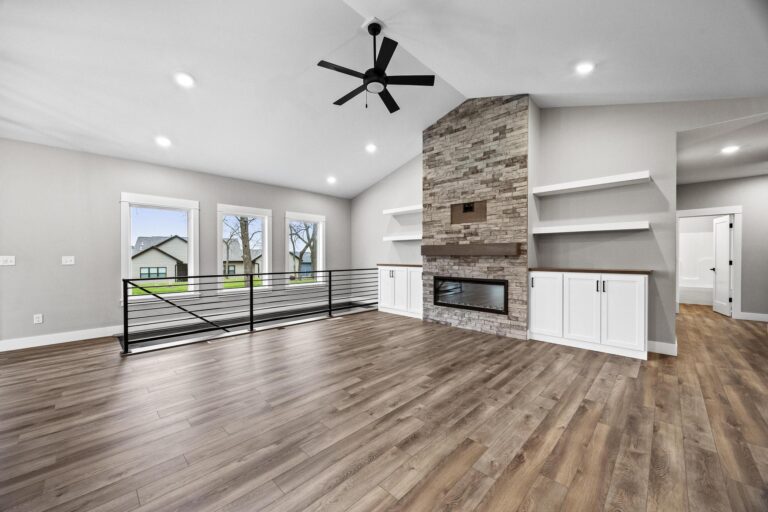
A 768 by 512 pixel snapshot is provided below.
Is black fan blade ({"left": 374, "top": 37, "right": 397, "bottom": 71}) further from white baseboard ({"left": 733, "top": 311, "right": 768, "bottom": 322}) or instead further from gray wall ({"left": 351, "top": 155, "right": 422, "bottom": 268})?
white baseboard ({"left": 733, "top": 311, "right": 768, "bottom": 322})

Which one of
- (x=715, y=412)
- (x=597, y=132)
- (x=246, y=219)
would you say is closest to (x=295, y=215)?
(x=246, y=219)

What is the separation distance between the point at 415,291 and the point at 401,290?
1.08 feet

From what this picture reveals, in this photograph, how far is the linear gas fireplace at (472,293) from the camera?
454 centimetres

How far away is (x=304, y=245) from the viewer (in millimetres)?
7449

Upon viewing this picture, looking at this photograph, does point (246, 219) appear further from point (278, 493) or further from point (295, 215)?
point (278, 493)

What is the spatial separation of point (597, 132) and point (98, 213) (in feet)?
23.9

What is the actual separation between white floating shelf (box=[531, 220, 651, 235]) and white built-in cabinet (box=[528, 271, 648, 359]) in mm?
594

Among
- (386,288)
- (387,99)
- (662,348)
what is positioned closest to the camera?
(387,99)

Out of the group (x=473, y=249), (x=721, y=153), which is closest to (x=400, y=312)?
(x=473, y=249)

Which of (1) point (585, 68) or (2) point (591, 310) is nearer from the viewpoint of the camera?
(1) point (585, 68)

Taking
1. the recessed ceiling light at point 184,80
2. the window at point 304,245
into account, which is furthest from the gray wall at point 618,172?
the window at point 304,245

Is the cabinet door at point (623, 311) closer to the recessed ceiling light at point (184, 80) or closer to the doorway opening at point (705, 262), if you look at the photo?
the doorway opening at point (705, 262)

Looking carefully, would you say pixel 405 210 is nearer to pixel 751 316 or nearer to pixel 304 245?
pixel 304 245

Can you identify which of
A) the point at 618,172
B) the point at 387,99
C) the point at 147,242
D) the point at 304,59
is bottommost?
the point at 147,242
